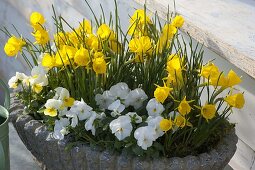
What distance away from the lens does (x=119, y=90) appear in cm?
119

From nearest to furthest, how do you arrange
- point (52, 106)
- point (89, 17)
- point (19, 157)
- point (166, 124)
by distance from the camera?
point (166, 124) → point (52, 106) → point (19, 157) → point (89, 17)

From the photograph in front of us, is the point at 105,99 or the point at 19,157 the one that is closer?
the point at 105,99

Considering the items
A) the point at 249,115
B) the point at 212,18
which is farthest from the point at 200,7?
the point at 249,115

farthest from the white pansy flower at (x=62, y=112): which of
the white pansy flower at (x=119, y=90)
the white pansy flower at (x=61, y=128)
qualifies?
the white pansy flower at (x=119, y=90)

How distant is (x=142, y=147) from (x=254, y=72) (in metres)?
0.34

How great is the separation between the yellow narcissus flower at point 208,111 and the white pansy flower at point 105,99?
229 mm

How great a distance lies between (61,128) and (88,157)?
0.35 ft

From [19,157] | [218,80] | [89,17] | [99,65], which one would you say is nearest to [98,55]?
[99,65]

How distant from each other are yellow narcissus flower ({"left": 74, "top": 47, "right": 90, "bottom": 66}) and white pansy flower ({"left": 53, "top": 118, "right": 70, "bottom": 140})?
0.16m

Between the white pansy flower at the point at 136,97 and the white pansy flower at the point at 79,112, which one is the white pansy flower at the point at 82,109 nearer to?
the white pansy flower at the point at 79,112

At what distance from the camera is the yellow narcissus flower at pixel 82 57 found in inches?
43.0

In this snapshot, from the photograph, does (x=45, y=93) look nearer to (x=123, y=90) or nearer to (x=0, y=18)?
(x=123, y=90)

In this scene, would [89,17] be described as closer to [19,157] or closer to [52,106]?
[19,157]

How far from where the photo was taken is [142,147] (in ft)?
3.56
